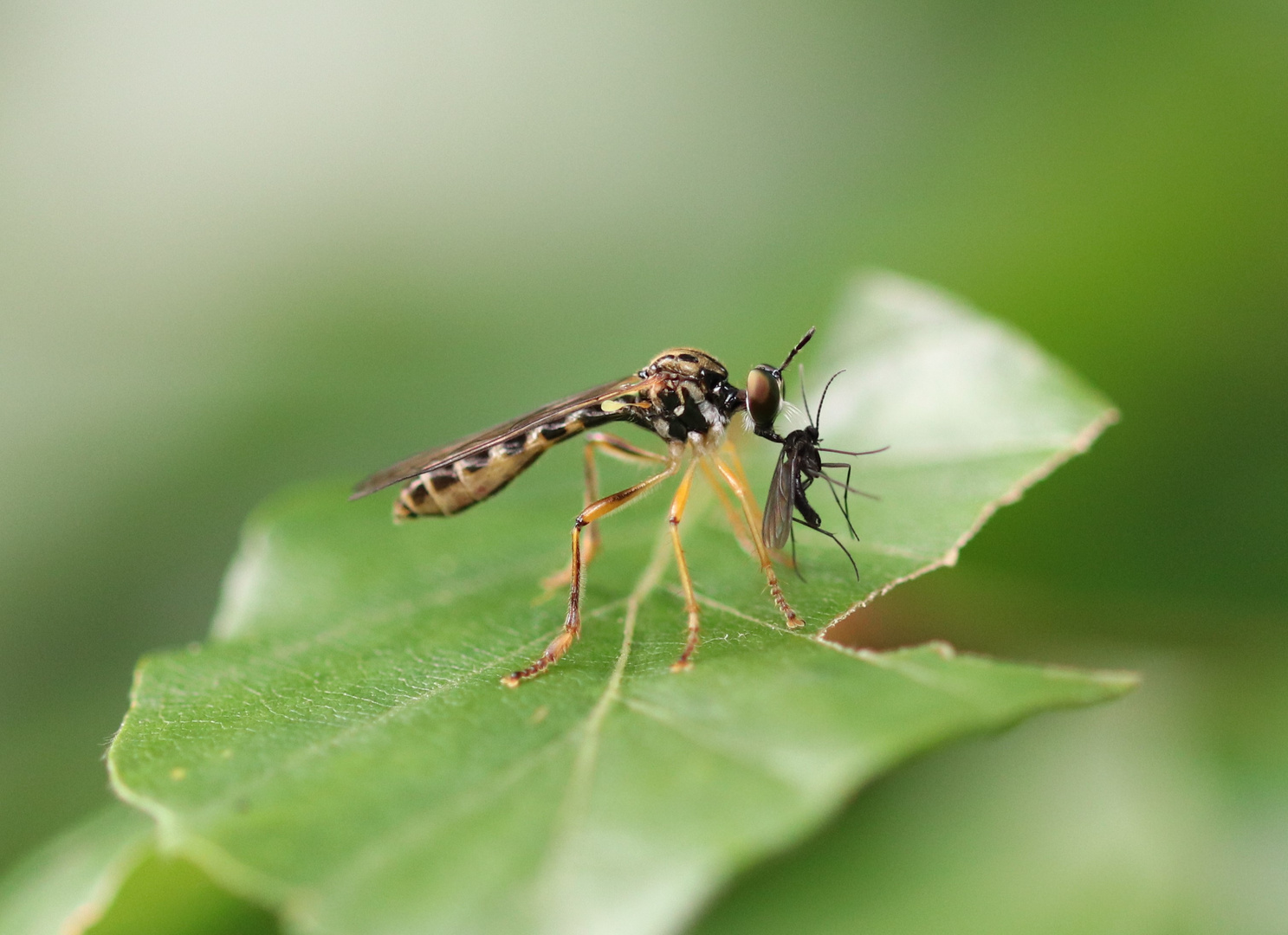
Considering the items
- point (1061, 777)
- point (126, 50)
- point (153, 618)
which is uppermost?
point (126, 50)

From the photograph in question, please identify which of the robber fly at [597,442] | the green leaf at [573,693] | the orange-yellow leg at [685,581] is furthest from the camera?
the robber fly at [597,442]

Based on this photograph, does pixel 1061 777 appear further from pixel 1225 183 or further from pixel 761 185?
pixel 761 185

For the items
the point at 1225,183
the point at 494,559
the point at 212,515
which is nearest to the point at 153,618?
the point at 212,515

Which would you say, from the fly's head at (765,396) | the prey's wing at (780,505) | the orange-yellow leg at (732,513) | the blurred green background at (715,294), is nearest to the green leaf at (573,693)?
the orange-yellow leg at (732,513)

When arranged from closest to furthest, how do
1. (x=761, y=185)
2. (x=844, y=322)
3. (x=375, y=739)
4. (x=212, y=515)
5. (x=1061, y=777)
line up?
1. (x=375, y=739)
2. (x=1061, y=777)
3. (x=844, y=322)
4. (x=212, y=515)
5. (x=761, y=185)

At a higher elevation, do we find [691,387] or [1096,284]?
[691,387]

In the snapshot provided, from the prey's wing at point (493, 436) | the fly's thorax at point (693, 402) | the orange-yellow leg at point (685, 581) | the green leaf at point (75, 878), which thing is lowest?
the green leaf at point (75, 878)

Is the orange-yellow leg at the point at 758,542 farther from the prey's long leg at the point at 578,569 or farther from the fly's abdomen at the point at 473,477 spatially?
the fly's abdomen at the point at 473,477

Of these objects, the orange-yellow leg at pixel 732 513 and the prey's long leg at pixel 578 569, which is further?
the orange-yellow leg at pixel 732 513
